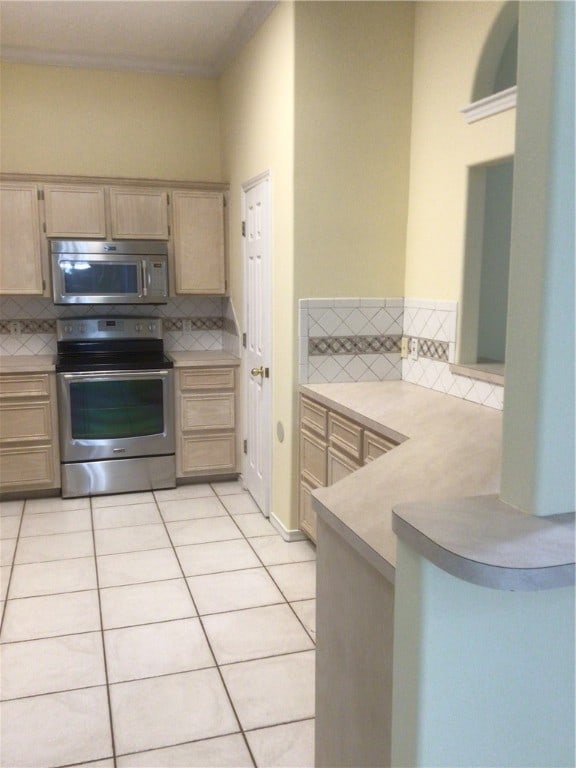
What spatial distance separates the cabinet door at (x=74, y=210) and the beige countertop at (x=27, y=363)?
2.81 feet

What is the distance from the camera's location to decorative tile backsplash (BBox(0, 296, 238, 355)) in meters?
4.77

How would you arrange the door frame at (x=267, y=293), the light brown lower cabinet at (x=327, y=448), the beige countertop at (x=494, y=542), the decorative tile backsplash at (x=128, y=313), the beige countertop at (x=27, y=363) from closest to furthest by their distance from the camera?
the beige countertop at (x=494, y=542)
the light brown lower cabinet at (x=327, y=448)
the door frame at (x=267, y=293)
the beige countertop at (x=27, y=363)
the decorative tile backsplash at (x=128, y=313)

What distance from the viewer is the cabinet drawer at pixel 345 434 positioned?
2.93 m

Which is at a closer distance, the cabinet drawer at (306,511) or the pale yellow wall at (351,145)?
the pale yellow wall at (351,145)

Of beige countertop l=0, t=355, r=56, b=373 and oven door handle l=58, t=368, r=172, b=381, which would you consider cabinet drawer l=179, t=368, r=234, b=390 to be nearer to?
oven door handle l=58, t=368, r=172, b=381

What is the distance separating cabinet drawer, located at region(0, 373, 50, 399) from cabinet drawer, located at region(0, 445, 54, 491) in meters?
0.36

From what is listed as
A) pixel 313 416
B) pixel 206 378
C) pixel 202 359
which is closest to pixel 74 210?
pixel 202 359

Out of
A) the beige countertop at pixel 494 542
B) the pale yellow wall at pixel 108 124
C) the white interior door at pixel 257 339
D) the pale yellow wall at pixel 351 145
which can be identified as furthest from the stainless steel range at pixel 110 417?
the beige countertop at pixel 494 542

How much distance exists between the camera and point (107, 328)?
4.76 metres

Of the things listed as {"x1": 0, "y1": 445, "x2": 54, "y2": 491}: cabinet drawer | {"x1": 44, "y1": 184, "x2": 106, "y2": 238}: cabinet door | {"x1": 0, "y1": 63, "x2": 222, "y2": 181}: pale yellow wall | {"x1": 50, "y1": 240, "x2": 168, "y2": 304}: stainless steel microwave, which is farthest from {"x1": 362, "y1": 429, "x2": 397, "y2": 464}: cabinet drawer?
{"x1": 0, "y1": 63, "x2": 222, "y2": 181}: pale yellow wall

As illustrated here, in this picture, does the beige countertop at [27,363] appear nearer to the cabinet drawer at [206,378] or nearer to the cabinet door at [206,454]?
the cabinet drawer at [206,378]

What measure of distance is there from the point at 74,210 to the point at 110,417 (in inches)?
55.8

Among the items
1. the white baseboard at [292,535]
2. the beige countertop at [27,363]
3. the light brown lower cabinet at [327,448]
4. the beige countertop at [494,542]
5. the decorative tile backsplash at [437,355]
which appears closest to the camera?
the beige countertop at [494,542]

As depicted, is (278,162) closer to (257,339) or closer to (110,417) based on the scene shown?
(257,339)
